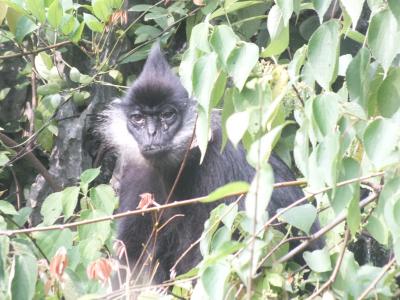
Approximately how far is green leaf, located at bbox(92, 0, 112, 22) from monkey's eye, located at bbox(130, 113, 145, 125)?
55 centimetres

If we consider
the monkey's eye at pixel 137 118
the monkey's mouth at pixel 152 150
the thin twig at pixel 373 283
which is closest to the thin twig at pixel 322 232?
the thin twig at pixel 373 283

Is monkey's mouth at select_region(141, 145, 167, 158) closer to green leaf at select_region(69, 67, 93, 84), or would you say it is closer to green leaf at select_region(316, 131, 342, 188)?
green leaf at select_region(69, 67, 93, 84)

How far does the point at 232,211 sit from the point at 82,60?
368 cm

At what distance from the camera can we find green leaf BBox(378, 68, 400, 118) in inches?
85.0

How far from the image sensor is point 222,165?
450 centimetres

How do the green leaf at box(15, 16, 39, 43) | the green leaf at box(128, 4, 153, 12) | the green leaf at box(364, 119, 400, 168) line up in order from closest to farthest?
the green leaf at box(364, 119, 400, 168), the green leaf at box(15, 16, 39, 43), the green leaf at box(128, 4, 153, 12)

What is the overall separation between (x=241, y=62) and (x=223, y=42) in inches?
3.1

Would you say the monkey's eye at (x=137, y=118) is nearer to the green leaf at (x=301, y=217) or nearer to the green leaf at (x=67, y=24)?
the green leaf at (x=67, y=24)

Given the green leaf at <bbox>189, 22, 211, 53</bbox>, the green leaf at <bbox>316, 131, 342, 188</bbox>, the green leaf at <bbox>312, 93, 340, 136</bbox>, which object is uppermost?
the green leaf at <bbox>189, 22, 211, 53</bbox>

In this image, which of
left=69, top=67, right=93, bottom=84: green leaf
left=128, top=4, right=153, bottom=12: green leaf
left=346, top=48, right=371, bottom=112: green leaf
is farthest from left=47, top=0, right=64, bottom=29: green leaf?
left=346, top=48, right=371, bottom=112: green leaf

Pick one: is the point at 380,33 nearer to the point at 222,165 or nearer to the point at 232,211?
the point at 232,211

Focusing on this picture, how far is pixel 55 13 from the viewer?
4.21m

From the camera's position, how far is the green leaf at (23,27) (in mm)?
4402

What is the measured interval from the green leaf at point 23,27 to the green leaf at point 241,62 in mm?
2284
